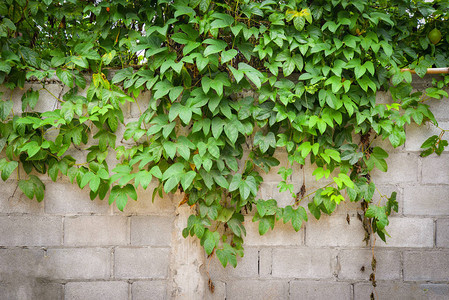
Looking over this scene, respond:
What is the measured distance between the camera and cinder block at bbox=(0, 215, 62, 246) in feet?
6.36

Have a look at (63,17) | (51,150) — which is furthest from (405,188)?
(63,17)

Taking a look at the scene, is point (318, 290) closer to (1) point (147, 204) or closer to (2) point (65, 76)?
(1) point (147, 204)

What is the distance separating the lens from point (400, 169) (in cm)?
196

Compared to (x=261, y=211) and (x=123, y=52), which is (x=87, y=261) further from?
(x=123, y=52)

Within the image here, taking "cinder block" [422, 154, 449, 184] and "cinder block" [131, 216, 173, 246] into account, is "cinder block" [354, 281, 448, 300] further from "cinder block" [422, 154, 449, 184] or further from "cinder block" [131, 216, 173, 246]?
"cinder block" [131, 216, 173, 246]

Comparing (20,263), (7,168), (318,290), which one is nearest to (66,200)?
(7,168)

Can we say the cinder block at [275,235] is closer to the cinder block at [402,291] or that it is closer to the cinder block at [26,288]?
the cinder block at [402,291]

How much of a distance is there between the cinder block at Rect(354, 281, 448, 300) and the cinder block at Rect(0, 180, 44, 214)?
1914 millimetres

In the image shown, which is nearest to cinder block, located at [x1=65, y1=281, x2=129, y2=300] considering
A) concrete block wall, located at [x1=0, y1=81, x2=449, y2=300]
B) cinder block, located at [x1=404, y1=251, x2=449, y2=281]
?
concrete block wall, located at [x1=0, y1=81, x2=449, y2=300]

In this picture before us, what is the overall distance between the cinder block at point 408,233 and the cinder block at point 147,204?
1245mm

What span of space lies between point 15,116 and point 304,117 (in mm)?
1546

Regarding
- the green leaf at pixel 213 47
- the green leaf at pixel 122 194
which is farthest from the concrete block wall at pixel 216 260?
the green leaf at pixel 213 47

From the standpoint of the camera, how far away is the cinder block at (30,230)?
194 cm

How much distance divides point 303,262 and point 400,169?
0.77m
